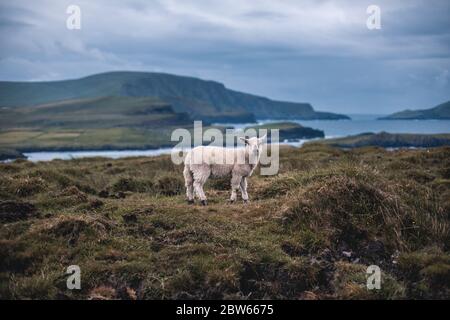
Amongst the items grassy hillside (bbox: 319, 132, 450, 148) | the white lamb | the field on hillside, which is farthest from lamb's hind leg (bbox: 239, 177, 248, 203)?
grassy hillside (bbox: 319, 132, 450, 148)

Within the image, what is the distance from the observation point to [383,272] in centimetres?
1294

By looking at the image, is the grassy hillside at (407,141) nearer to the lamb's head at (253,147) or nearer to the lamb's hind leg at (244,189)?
the lamb's head at (253,147)

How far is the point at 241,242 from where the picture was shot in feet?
46.1

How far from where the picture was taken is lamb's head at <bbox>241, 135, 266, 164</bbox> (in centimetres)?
1758

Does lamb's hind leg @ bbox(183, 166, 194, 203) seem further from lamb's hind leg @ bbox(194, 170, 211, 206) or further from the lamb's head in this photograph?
the lamb's head

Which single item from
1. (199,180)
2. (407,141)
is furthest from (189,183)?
(407,141)

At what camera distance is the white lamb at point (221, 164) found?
1770 centimetres

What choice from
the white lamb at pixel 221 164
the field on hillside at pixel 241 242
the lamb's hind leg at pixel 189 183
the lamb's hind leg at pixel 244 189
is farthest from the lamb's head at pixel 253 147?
the lamb's hind leg at pixel 189 183

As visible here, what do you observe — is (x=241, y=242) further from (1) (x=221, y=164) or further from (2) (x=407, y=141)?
(2) (x=407, y=141)

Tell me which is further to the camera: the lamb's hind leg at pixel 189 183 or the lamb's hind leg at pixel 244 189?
the lamb's hind leg at pixel 189 183

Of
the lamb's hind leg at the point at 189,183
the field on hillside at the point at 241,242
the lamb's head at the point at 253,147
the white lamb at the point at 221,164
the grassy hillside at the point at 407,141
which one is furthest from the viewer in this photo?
the grassy hillside at the point at 407,141

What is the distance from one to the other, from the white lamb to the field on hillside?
0.82 meters
